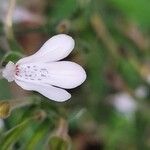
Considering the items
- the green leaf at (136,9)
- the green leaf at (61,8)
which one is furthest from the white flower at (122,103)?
the green leaf at (61,8)

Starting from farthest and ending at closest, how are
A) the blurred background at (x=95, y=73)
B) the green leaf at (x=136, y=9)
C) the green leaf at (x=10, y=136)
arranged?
the green leaf at (x=136, y=9)
the blurred background at (x=95, y=73)
the green leaf at (x=10, y=136)

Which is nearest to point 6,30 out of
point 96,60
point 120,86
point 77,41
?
point 77,41

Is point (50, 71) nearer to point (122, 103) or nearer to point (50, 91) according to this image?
point (50, 91)

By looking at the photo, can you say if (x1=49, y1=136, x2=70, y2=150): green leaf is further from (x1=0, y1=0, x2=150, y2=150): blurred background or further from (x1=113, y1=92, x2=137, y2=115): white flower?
(x1=113, y1=92, x2=137, y2=115): white flower

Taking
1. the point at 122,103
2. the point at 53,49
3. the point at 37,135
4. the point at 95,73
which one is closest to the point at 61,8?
the point at 95,73

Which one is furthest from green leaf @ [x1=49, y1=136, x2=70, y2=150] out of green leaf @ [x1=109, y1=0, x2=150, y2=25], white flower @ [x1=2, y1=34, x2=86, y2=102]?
green leaf @ [x1=109, y1=0, x2=150, y2=25]

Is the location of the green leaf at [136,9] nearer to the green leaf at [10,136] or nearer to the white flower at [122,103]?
the white flower at [122,103]

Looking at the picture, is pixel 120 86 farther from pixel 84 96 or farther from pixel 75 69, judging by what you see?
pixel 75 69
